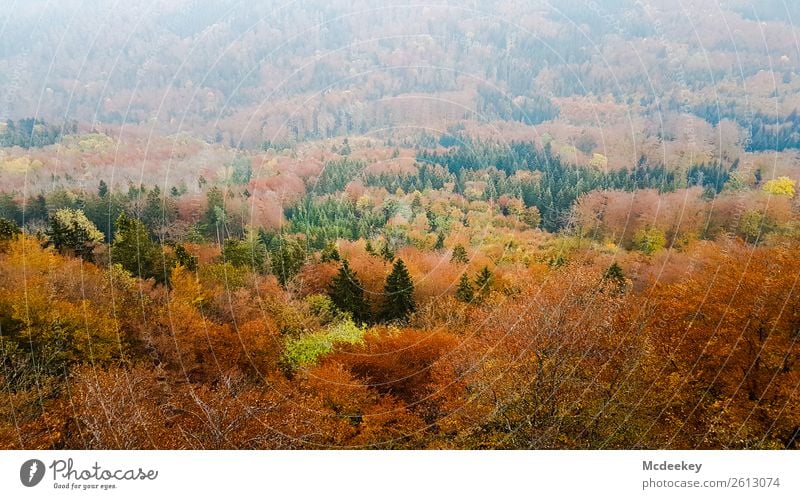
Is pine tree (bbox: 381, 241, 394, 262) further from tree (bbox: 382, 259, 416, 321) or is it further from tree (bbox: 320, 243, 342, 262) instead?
tree (bbox: 320, 243, 342, 262)

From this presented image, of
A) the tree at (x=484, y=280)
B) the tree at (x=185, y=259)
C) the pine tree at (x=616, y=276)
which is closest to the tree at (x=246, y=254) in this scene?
the tree at (x=185, y=259)

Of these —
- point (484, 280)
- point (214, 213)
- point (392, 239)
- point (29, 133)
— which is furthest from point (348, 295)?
point (29, 133)

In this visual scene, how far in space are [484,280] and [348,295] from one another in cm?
558

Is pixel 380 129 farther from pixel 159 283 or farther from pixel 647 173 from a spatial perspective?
pixel 159 283

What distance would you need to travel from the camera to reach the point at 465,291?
2261 centimetres

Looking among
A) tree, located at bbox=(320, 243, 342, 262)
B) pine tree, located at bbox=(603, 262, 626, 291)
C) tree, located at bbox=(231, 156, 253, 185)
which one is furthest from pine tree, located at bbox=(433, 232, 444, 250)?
tree, located at bbox=(231, 156, 253, 185)

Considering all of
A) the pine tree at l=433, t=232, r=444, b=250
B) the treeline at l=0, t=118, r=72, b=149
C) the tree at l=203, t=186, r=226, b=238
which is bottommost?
the pine tree at l=433, t=232, r=444, b=250

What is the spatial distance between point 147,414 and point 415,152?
2646 cm

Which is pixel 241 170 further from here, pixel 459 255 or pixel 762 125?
pixel 762 125

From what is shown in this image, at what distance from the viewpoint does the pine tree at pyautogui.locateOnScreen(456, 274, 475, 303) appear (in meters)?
22.2

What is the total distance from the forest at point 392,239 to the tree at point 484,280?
0.26 metres

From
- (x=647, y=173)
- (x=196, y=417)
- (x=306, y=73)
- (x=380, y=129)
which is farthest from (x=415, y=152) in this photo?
(x=196, y=417)

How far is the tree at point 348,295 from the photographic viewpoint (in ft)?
68.8

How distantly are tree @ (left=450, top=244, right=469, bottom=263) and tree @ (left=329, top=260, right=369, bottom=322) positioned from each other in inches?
194
